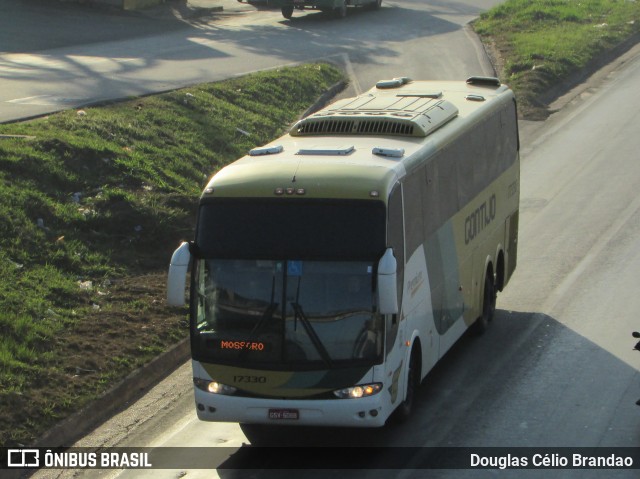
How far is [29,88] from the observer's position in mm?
25797

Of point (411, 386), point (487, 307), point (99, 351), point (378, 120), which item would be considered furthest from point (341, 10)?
point (411, 386)

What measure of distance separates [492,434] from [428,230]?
94.2 inches

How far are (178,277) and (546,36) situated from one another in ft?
95.2

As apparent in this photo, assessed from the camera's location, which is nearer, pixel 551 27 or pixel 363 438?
pixel 363 438

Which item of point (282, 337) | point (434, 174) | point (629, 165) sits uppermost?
point (434, 174)

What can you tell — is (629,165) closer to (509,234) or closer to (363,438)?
(509,234)

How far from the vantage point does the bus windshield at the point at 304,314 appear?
11.4m

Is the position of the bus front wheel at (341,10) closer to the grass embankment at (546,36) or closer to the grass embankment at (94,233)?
the grass embankment at (546,36)

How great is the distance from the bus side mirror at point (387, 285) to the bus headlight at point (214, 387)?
179 centimetres

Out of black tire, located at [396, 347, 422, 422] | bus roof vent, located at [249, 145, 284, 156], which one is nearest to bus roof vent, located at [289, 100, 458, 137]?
bus roof vent, located at [249, 145, 284, 156]

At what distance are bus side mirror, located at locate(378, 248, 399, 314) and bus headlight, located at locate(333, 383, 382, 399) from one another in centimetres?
85

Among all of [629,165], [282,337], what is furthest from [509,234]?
[629,165]

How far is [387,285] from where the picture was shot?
1108 centimetres

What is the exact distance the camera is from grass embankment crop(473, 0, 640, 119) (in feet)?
108
